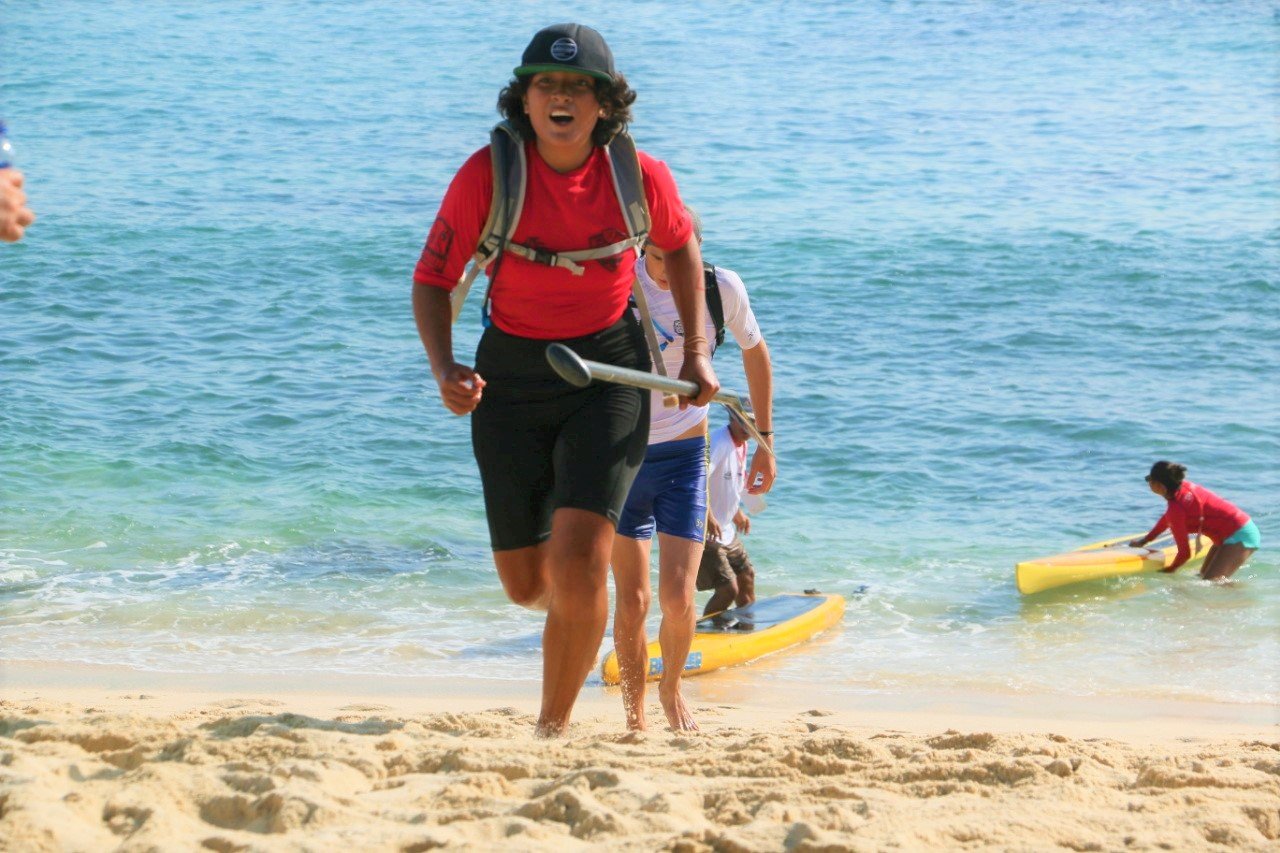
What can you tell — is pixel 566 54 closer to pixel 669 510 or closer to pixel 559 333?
pixel 559 333

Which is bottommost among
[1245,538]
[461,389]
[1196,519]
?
[1245,538]

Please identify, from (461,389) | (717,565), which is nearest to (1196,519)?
(717,565)

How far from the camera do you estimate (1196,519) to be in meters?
10.5

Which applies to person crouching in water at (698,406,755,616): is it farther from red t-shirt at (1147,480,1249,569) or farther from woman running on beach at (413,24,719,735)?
red t-shirt at (1147,480,1249,569)

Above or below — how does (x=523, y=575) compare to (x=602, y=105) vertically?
below

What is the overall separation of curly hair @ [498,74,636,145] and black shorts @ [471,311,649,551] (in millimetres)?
538

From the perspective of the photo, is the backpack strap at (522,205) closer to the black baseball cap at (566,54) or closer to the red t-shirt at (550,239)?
the red t-shirt at (550,239)

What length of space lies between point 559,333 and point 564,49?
0.78 m

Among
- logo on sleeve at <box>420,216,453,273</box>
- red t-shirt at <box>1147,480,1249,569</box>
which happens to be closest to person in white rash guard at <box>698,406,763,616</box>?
logo on sleeve at <box>420,216,453,273</box>

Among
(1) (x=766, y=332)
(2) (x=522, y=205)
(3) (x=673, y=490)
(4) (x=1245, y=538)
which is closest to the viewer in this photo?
(2) (x=522, y=205)

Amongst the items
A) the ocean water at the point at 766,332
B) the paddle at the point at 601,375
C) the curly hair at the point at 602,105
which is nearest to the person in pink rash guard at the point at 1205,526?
the ocean water at the point at 766,332

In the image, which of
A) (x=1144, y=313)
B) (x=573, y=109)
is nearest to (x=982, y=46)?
(x=1144, y=313)

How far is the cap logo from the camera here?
4133 millimetres

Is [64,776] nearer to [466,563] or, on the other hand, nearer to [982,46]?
[466,563]
